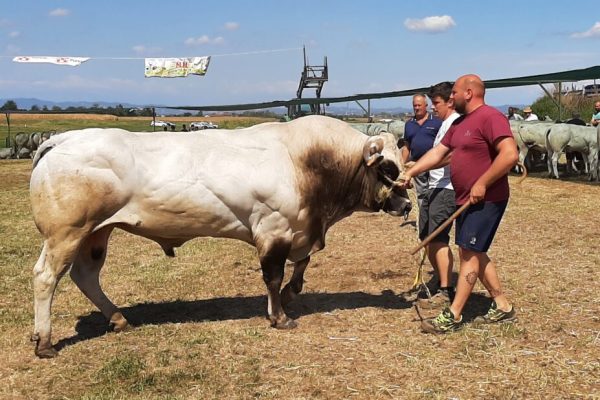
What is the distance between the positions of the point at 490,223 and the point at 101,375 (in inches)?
127

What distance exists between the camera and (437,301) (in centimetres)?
589

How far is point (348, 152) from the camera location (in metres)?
5.35

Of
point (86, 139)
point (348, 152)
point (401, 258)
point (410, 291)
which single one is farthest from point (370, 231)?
point (86, 139)

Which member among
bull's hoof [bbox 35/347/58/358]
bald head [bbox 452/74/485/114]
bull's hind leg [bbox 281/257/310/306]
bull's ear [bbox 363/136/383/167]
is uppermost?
bald head [bbox 452/74/485/114]

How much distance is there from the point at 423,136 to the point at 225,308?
2702 mm

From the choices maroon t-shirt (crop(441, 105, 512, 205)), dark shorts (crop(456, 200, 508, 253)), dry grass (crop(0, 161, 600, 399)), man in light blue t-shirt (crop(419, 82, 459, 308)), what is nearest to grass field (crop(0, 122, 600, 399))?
dry grass (crop(0, 161, 600, 399))

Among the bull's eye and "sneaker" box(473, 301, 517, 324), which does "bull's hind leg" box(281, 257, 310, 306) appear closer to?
the bull's eye

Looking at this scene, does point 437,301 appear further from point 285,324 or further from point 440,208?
point 285,324

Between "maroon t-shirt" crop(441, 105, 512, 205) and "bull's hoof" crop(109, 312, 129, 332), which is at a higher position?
"maroon t-shirt" crop(441, 105, 512, 205)

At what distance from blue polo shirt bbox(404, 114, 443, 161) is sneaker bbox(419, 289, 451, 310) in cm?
143

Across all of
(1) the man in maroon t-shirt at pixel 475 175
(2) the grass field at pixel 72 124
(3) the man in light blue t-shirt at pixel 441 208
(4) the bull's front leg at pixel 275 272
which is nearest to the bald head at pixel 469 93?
(1) the man in maroon t-shirt at pixel 475 175

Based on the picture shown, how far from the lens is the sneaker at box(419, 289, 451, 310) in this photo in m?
5.82

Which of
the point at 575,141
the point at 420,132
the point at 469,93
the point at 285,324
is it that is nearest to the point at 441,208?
the point at 420,132

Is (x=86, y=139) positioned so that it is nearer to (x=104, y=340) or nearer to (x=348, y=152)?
(x=104, y=340)
